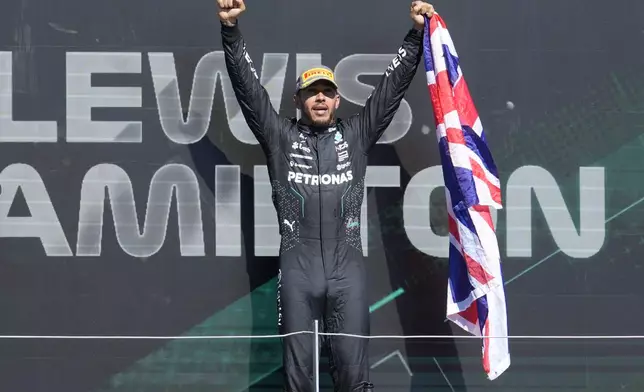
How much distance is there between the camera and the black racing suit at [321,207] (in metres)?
4.62

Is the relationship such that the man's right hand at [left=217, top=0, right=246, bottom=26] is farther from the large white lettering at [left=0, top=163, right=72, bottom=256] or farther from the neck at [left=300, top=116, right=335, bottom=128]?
the large white lettering at [left=0, top=163, right=72, bottom=256]

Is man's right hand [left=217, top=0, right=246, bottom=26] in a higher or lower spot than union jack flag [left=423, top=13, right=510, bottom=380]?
higher

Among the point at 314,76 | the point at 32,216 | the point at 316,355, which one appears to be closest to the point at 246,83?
the point at 314,76

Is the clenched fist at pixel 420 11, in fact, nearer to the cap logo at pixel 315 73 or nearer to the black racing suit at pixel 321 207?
the black racing suit at pixel 321 207

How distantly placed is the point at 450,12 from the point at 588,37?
700mm

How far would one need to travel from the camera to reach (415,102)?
5332 mm

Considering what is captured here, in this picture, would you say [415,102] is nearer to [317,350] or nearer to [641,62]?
[641,62]

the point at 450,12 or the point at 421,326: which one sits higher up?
the point at 450,12

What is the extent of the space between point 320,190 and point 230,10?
886mm

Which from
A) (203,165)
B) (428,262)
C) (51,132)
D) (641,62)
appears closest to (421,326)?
(428,262)

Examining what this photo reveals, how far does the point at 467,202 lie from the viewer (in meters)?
4.86

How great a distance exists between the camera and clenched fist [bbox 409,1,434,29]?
4.88 meters

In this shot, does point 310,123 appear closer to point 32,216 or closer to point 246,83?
point 246,83

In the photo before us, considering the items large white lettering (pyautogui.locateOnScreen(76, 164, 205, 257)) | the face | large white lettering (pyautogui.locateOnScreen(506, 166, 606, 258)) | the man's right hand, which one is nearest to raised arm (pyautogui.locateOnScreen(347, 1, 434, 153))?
the face
